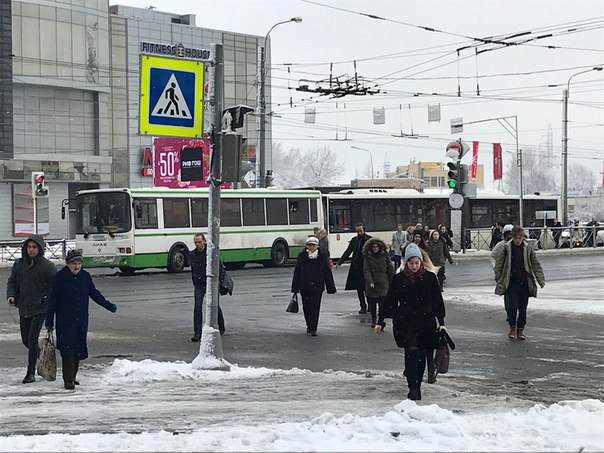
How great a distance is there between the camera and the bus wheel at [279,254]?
37.8 m

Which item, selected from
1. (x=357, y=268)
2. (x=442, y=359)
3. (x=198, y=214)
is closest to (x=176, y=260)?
(x=198, y=214)

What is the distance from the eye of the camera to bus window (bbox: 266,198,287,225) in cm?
3762

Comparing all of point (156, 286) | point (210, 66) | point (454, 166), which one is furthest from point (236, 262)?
point (210, 66)

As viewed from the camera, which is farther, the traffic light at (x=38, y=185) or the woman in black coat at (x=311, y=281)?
the traffic light at (x=38, y=185)

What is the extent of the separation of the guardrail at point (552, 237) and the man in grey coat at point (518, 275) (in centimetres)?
3302

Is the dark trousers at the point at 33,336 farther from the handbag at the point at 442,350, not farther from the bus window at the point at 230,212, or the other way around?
the bus window at the point at 230,212

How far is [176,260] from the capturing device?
33906 mm

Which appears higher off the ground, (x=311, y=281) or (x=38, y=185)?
(x=38, y=185)

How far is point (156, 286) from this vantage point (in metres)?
27.6

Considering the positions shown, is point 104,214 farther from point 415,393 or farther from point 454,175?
point 415,393

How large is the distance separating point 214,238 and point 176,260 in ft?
71.9

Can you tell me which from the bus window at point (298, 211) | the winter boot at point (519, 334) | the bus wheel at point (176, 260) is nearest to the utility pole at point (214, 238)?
the winter boot at point (519, 334)

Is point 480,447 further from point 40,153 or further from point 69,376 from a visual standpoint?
point 40,153

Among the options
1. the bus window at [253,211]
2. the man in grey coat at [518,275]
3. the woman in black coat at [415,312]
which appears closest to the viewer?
the woman in black coat at [415,312]
